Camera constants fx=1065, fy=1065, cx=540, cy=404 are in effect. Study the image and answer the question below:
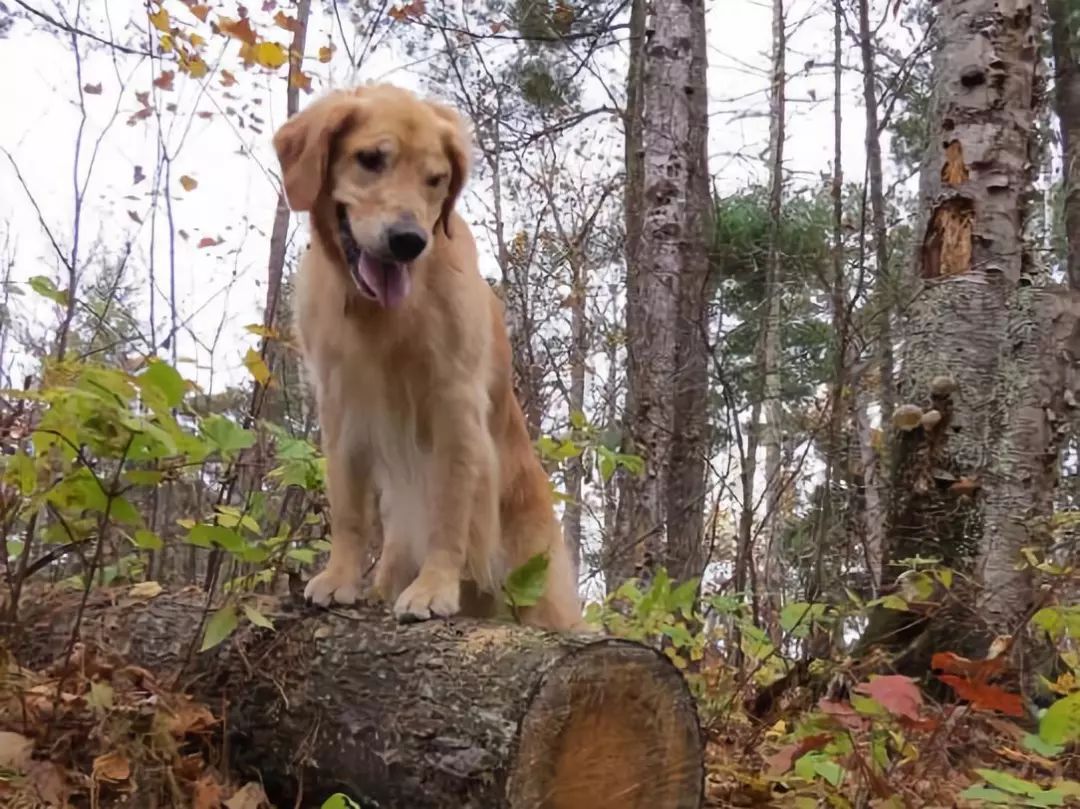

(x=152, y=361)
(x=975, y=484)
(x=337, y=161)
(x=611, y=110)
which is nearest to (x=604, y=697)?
(x=152, y=361)

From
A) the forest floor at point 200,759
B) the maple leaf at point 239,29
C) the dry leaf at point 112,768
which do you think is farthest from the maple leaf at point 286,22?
the dry leaf at point 112,768

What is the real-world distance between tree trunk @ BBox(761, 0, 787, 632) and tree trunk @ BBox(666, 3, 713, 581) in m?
0.49

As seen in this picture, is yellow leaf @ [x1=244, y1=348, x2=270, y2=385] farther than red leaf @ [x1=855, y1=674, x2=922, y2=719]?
Yes

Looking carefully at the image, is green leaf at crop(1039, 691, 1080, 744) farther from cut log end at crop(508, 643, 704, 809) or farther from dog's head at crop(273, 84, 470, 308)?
dog's head at crop(273, 84, 470, 308)

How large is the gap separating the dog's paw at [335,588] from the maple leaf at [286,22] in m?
4.53

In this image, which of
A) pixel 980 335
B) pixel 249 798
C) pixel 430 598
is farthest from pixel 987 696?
pixel 980 335

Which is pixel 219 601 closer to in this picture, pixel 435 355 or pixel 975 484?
pixel 435 355

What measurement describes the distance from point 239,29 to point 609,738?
5.08m

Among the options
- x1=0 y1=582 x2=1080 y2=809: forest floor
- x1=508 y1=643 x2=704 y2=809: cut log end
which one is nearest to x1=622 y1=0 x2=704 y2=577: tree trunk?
x1=0 y1=582 x2=1080 y2=809: forest floor

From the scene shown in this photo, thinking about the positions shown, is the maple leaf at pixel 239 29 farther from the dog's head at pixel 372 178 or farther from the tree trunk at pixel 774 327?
the tree trunk at pixel 774 327

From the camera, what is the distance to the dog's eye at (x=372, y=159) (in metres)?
3.29

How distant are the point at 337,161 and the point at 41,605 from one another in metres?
1.67

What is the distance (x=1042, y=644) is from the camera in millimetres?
4133

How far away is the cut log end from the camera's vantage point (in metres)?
2.40
